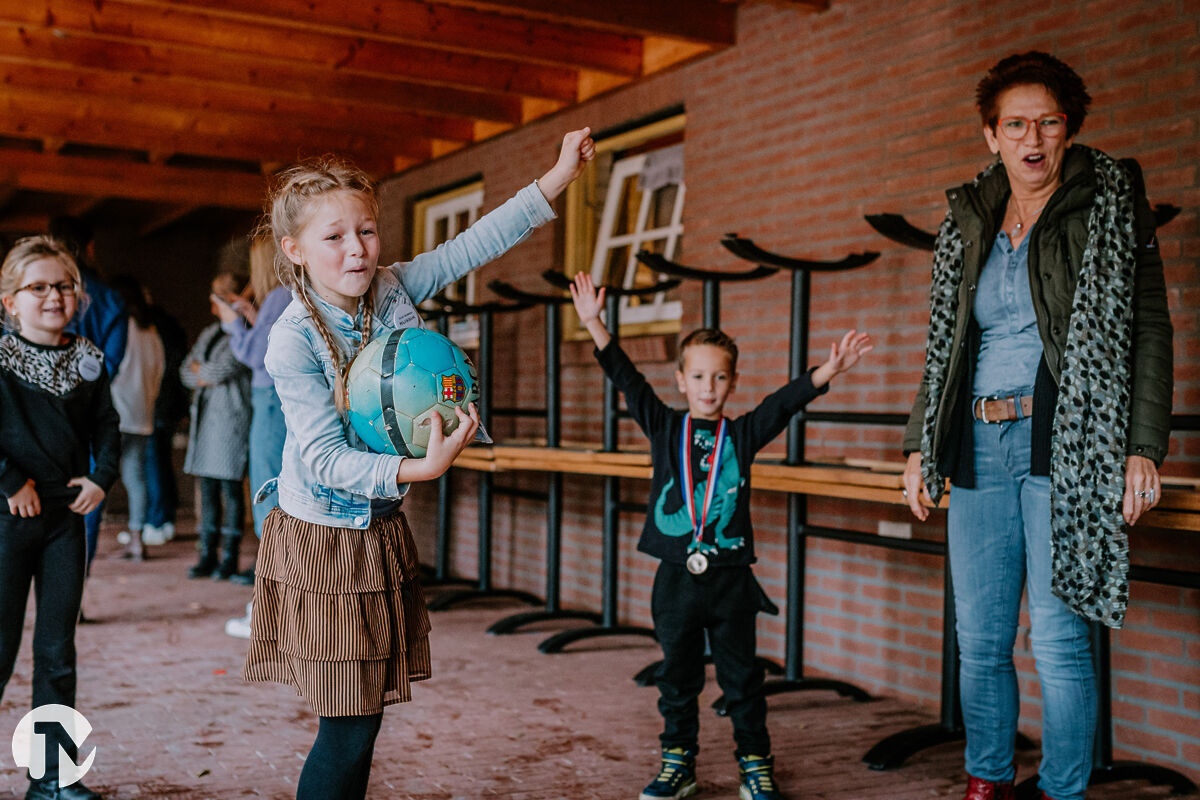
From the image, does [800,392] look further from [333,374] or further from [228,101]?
[228,101]

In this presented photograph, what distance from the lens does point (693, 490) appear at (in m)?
2.82

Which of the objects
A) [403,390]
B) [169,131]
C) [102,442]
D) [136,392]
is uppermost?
[169,131]

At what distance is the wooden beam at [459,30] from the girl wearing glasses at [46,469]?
7.10 ft

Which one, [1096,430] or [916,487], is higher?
[1096,430]

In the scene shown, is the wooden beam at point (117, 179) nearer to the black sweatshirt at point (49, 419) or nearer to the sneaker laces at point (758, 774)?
the black sweatshirt at point (49, 419)

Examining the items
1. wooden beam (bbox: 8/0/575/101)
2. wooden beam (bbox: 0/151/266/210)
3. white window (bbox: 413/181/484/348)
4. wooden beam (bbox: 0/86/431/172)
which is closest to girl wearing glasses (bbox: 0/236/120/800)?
wooden beam (bbox: 8/0/575/101)

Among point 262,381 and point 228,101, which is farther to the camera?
point 228,101

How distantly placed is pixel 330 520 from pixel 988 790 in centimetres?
162

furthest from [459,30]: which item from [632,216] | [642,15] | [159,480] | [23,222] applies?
[23,222]

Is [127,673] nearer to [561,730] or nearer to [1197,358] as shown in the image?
[561,730]

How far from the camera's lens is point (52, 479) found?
2.67m

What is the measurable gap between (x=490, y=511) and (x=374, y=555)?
12.7ft

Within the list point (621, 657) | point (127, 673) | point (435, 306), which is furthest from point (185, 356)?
point (621, 657)

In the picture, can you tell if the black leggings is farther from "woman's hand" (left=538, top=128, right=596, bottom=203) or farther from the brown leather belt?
the brown leather belt
